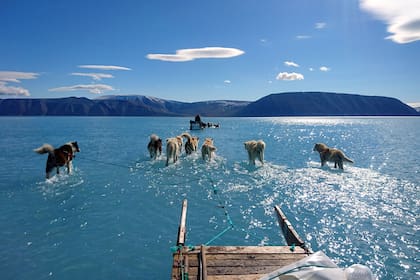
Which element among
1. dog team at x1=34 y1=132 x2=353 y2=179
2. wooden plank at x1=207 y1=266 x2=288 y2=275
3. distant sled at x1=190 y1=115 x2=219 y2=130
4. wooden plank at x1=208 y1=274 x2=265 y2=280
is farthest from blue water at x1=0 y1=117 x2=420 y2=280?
distant sled at x1=190 y1=115 x2=219 y2=130

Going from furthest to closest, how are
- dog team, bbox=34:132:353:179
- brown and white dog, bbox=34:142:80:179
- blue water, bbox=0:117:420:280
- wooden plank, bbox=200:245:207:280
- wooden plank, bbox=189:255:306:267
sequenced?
dog team, bbox=34:132:353:179 → brown and white dog, bbox=34:142:80:179 → blue water, bbox=0:117:420:280 → wooden plank, bbox=189:255:306:267 → wooden plank, bbox=200:245:207:280

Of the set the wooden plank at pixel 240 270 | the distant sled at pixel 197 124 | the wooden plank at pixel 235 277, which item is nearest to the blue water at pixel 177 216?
the wooden plank at pixel 240 270

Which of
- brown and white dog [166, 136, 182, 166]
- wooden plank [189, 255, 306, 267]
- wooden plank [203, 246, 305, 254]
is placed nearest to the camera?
wooden plank [189, 255, 306, 267]

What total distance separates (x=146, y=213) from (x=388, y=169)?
1859 centimetres

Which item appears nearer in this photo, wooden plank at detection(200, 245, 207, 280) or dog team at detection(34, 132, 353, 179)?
wooden plank at detection(200, 245, 207, 280)

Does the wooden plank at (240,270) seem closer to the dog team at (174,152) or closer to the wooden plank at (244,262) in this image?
the wooden plank at (244,262)

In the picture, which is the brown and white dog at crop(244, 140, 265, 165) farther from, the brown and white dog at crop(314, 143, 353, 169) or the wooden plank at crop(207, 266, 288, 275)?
the wooden plank at crop(207, 266, 288, 275)

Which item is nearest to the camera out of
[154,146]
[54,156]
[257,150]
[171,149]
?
[54,156]

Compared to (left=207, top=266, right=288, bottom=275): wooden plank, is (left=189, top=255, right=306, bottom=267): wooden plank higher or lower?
higher

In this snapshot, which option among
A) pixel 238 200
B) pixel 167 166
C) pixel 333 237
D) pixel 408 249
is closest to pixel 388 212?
pixel 408 249

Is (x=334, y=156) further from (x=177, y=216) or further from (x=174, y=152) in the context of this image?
(x=177, y=216)

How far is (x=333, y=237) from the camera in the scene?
8.64 m

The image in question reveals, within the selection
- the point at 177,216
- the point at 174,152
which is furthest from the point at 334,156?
the point at 177,216

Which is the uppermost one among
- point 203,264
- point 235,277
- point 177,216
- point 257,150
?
point 257,150
